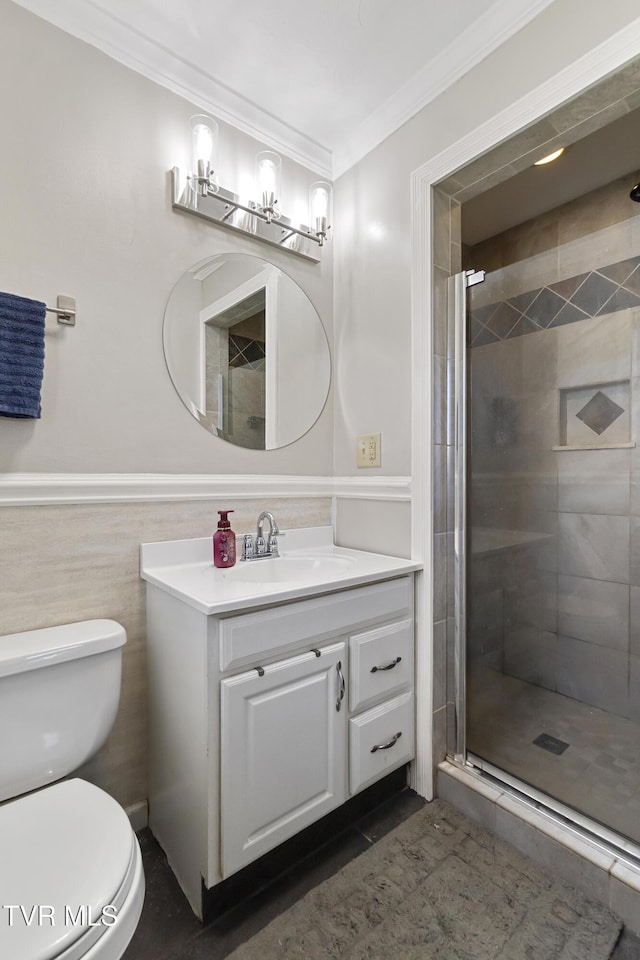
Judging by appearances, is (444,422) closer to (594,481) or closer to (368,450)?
(368,450)

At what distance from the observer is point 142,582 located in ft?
4.63

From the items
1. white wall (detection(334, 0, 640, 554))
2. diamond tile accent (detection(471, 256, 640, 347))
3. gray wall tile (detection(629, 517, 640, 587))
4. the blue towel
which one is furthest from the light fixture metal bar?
gray wall tile (detection(629, 517, 640, 587))

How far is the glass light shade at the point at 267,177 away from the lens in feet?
5.33

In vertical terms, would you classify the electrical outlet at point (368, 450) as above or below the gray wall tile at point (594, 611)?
above

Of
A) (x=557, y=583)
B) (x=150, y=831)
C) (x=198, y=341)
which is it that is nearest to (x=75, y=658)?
(x=150, y=831)

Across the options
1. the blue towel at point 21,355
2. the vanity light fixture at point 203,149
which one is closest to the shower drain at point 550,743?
the blue towel at point 21,355

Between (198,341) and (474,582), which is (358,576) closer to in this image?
(474,582)

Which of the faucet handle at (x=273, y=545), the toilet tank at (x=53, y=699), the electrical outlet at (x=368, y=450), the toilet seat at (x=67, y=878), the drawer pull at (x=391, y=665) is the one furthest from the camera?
the electrical outlet at (x=368, y=450)

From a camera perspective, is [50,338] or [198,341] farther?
[198,341]

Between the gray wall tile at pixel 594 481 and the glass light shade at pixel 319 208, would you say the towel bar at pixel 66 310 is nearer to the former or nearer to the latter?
the glass light shade at pixel 319 208

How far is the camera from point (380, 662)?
1433 mm

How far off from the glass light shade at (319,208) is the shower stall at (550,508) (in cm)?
60

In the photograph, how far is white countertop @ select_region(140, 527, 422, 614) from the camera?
114cm

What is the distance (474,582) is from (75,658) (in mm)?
1308
